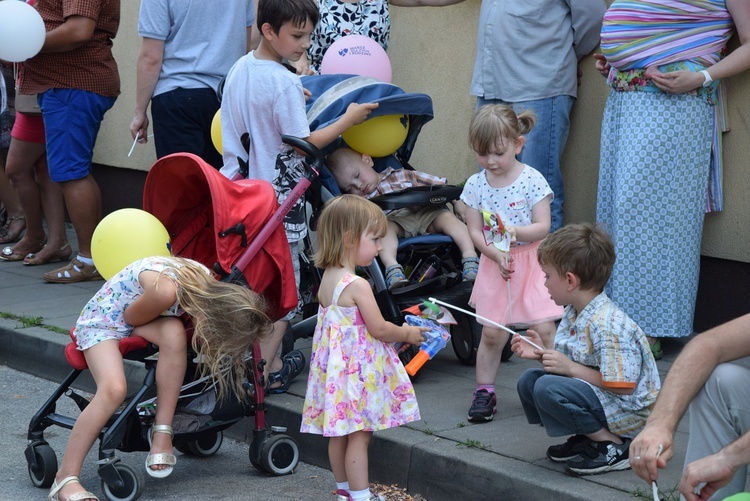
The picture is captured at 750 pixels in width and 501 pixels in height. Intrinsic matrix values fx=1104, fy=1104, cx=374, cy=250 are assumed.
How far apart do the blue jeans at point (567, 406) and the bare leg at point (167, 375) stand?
1323mm

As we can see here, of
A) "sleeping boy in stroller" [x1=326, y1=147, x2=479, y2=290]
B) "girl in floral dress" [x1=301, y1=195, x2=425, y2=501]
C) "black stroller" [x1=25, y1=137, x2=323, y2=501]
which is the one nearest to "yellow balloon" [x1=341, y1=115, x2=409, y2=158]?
"sleeping boy in stroller" [x1=326, y1=147, x2=479, y2=290]

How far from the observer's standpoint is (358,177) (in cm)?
530

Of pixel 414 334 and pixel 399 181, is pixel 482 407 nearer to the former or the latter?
pixel 414 334

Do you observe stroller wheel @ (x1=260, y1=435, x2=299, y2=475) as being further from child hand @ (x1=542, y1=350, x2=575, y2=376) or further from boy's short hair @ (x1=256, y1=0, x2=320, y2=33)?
boy's short hair @ (x1=256, y1=0, x2=320, y2=33)

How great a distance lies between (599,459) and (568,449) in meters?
0.13

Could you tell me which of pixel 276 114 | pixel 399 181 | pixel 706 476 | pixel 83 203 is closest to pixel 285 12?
pixel 276 114

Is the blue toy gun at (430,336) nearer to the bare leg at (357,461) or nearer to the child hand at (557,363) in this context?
the bare leg at (357,461)

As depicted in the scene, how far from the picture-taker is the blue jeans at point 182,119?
645 cm

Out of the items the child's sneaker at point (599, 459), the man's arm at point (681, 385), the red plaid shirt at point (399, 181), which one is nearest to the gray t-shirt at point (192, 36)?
the red plaid shirt at point (399, 181)

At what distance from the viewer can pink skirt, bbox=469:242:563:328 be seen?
4.71 meters

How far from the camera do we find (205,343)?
4.12 metres

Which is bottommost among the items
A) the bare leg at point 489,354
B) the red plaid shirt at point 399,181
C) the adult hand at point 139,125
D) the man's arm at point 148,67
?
the bare leg at point 489,354

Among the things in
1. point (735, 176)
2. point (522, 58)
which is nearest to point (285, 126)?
point (522, 58)

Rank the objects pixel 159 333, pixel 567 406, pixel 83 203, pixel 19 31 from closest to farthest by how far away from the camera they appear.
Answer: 1. pixel 567 406
2. pixel 159 333
3. pixel 19 31
4. pixel 83 203
